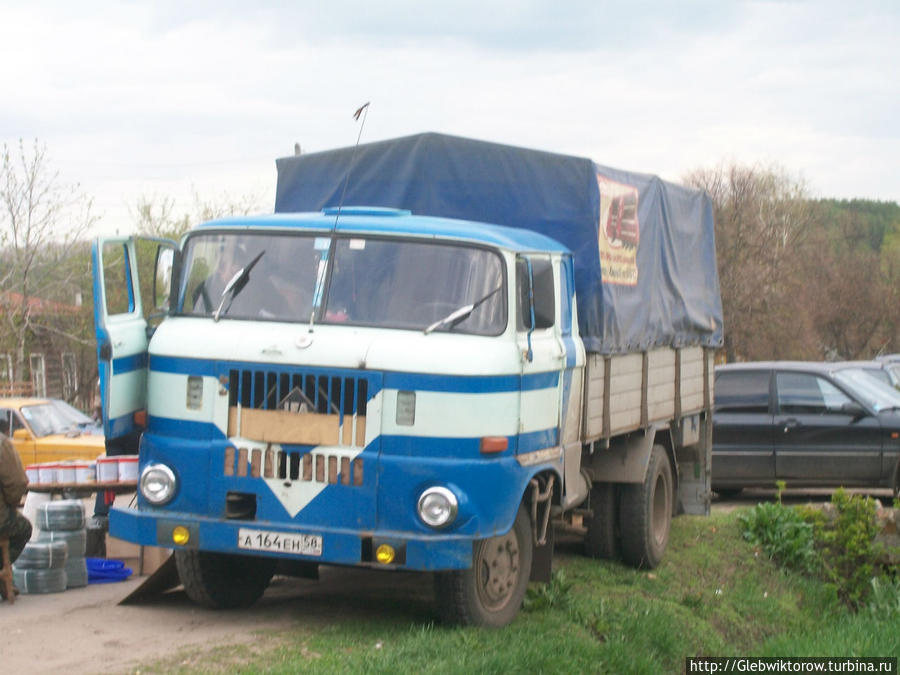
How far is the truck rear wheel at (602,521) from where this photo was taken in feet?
33.8

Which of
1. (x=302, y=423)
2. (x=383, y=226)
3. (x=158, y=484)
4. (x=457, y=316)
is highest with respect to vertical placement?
(x=383, y=226)

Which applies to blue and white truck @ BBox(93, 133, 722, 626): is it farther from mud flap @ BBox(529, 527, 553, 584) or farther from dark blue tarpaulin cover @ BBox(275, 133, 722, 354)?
dark blue tarpaulin cover @ BBox(275, 133, 722, 354)

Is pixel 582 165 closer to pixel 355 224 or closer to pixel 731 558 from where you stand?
pixel 355 224

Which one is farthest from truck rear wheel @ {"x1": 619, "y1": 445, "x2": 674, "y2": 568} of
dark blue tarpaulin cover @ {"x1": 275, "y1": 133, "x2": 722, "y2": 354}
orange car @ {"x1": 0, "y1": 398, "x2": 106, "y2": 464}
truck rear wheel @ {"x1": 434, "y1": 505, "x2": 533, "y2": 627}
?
orange car @ {"x1": 0, "y1": 398, "x2": 106, "y2": 464}

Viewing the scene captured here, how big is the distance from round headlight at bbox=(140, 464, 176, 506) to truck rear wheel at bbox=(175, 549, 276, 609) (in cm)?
56

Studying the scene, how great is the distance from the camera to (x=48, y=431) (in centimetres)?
1786

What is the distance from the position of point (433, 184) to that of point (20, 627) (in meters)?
4.06

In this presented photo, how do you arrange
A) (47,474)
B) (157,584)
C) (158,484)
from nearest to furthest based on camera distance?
(158,484)
(157,584)
(47,474)

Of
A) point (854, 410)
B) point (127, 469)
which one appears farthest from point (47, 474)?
point (854, 410)

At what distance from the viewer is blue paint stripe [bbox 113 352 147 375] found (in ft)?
24.0

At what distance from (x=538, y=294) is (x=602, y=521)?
321 centimetres

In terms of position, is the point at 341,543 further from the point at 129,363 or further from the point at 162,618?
the point at 129,363

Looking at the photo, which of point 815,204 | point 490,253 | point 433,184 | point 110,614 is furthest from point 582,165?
point 815,204

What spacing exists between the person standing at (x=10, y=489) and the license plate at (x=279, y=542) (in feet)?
7.29
